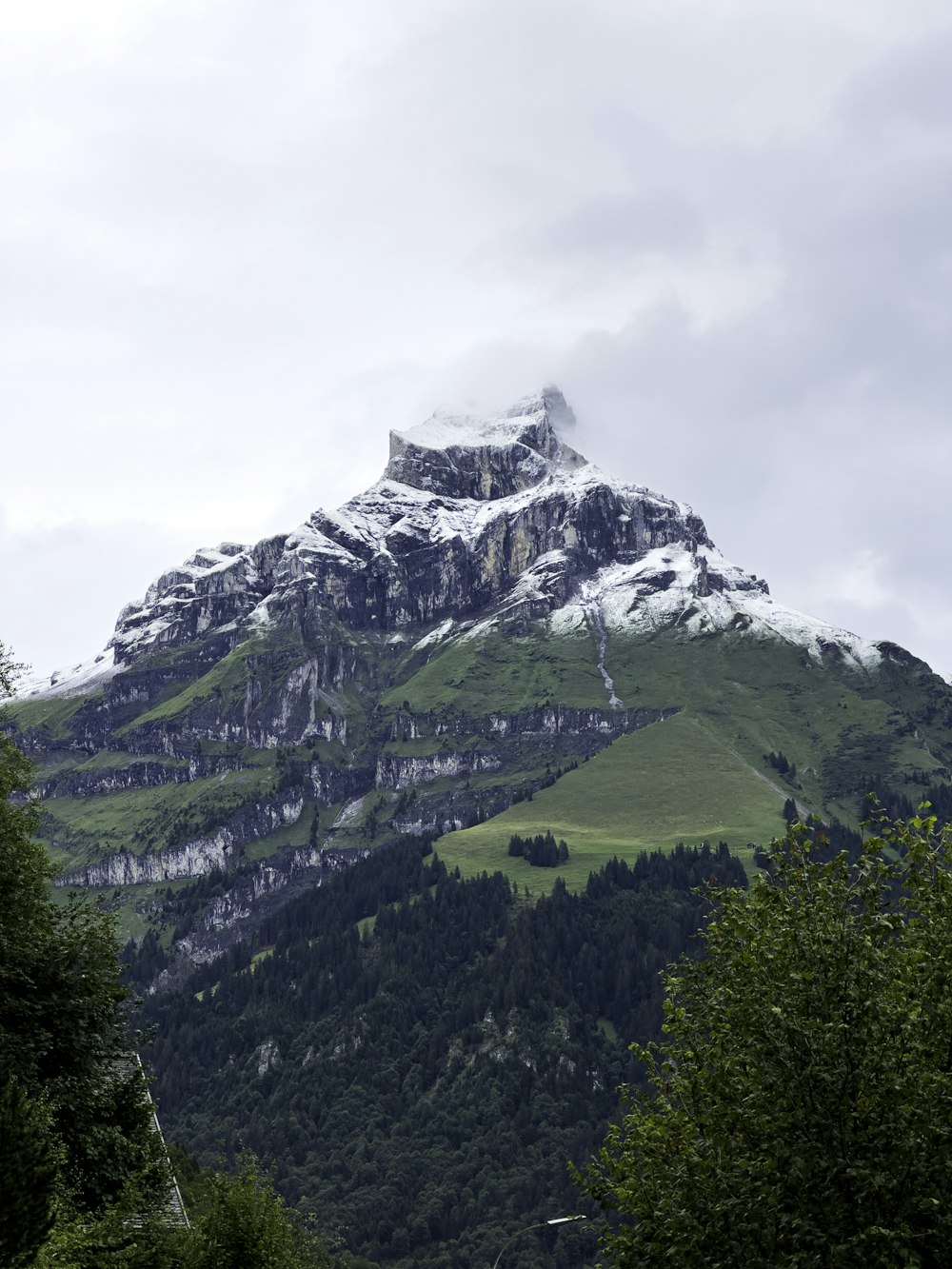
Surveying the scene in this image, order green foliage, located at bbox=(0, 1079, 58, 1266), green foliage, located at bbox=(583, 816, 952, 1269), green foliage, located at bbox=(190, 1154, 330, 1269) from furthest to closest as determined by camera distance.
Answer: green foliage, located at bbox=(190, 1154, 330, 1269) < green foliage, located at bbox=(0, 1079, 58, 1266) < green foliage, located at bbox=(583, 816, 952, 1269)

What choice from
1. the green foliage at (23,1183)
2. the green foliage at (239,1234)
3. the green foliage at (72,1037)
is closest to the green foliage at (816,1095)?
the green foliage at (23,1183)

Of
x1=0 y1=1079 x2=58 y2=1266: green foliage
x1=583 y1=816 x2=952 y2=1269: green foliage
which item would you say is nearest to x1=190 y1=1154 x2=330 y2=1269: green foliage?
x1=0 y1=1079 x2=58 y2=1266: green foliage

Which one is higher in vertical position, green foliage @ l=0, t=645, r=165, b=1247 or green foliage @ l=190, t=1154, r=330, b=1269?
green foliage @ l=0, t=645, r=165, b=1247

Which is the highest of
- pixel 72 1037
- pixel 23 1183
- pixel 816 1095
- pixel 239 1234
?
pixel 72 1037

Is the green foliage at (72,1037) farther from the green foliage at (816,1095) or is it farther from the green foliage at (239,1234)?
the green foliage at (816,1095)

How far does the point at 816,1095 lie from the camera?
30609 millimetres

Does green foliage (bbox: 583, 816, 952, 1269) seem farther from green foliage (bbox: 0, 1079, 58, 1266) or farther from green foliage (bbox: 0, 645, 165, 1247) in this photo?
green foliage (bbox: 0, 645, 165, 1247)

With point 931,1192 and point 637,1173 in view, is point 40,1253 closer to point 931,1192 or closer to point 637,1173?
point 637,1173

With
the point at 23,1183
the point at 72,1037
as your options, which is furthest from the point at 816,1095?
the point at 72,1037

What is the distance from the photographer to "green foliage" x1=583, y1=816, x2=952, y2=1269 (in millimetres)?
28984

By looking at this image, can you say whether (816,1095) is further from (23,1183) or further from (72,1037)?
(72,1037)

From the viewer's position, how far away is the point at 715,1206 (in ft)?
98.2

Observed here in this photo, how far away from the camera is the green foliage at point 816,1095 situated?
29.0 meters

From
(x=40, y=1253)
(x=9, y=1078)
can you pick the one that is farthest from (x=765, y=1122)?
(x=9, y=1078)
